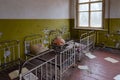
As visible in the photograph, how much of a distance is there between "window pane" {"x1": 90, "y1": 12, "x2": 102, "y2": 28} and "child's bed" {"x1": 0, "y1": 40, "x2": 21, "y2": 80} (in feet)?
10.5

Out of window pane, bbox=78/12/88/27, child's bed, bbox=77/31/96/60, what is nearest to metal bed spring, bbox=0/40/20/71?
child's bed, bbox=77/31/96/60

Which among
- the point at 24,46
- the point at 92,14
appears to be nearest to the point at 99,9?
the point at 92,14

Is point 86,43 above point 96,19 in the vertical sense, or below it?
below

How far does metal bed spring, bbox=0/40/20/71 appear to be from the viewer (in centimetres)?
312

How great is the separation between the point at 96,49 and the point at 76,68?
1998 mm

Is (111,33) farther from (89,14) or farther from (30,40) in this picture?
(30,40)

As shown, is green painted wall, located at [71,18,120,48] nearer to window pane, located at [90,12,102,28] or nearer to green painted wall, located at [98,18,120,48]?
green painted wall, located at [98,18,120,48]

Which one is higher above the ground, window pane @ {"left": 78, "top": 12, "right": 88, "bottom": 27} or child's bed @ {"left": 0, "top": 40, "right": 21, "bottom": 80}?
window pane @ {"left": 78, "top": 12, "right": 88, "bottom": 27}

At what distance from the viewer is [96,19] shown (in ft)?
16.9

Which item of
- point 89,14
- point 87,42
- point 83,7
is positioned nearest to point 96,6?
point 89,14

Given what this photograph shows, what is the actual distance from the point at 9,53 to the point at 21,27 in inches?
30.7

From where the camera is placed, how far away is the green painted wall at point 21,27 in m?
3.16

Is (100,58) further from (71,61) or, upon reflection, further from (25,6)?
(25,6)

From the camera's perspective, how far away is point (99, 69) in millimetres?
3182
